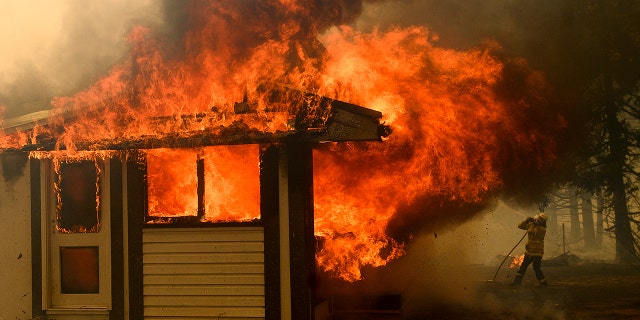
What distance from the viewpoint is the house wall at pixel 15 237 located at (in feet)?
28.8

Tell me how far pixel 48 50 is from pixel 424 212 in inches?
448

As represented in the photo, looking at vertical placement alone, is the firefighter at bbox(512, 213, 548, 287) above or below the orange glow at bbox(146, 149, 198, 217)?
below

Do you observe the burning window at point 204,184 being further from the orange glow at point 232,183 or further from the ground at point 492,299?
the ground at point 492,299

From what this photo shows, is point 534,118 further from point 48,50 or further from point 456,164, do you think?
point 48,50

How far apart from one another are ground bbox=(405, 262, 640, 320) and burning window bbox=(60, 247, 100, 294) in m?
6.15

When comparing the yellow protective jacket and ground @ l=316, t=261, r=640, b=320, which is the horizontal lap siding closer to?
ground @ l=316, t=261, r=640, b=320

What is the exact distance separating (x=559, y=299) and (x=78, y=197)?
11.0m

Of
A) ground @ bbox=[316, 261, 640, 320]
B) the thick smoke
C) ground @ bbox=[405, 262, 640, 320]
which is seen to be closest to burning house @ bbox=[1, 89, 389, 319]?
ground @ bbox=[316, 261, 640, 320]

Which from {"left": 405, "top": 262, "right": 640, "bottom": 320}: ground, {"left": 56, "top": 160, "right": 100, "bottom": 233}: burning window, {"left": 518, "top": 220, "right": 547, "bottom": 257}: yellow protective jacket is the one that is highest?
{"left": 56, "top": 160, "right": 100, "bottom": 233}: burning window

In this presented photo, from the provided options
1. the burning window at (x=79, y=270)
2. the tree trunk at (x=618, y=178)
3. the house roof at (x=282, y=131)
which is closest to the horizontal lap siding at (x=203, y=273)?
the burning window at (x=79, y=270)

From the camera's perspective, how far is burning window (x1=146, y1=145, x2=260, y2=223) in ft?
27.3

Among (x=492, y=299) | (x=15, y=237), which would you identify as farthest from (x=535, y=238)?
(x=15, y=237)

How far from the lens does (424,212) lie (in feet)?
41.3

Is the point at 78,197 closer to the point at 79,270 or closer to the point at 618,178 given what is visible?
the point at 79,270
